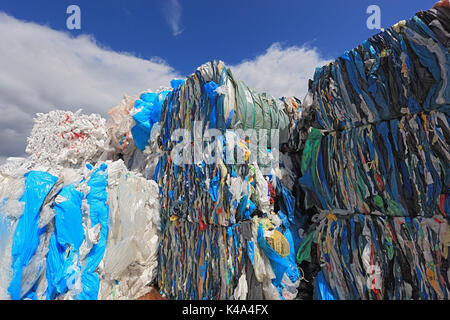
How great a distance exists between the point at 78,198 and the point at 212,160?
1672 mm

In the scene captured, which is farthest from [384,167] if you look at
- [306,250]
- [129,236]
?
[129,236]

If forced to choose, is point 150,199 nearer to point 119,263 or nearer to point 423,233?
point 119,263

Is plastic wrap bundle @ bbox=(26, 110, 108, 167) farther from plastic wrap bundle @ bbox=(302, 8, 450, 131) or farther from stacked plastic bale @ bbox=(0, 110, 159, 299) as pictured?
plastic wrap bundle @ bbox=(302, 8, 450, 131)

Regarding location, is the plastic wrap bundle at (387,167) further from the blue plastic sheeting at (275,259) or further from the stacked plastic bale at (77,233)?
the stacked plastic bale at (77,233)

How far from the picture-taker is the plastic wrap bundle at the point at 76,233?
8.45 ft

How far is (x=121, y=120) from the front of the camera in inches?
174

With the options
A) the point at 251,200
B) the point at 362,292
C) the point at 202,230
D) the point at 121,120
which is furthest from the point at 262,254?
the point at 121,120

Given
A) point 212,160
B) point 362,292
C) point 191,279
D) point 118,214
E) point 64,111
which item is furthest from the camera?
point 64,111

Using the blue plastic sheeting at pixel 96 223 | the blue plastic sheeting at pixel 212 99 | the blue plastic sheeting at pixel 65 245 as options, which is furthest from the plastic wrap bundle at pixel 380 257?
the blue plastic sheeting at pixel 65 245

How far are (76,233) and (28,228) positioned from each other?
442 millimetres

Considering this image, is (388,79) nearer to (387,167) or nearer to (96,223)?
(387,167)

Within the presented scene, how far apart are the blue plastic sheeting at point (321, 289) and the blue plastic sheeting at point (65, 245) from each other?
246 cm

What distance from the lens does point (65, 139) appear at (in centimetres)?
540

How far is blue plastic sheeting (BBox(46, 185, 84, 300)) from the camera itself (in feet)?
8.54
